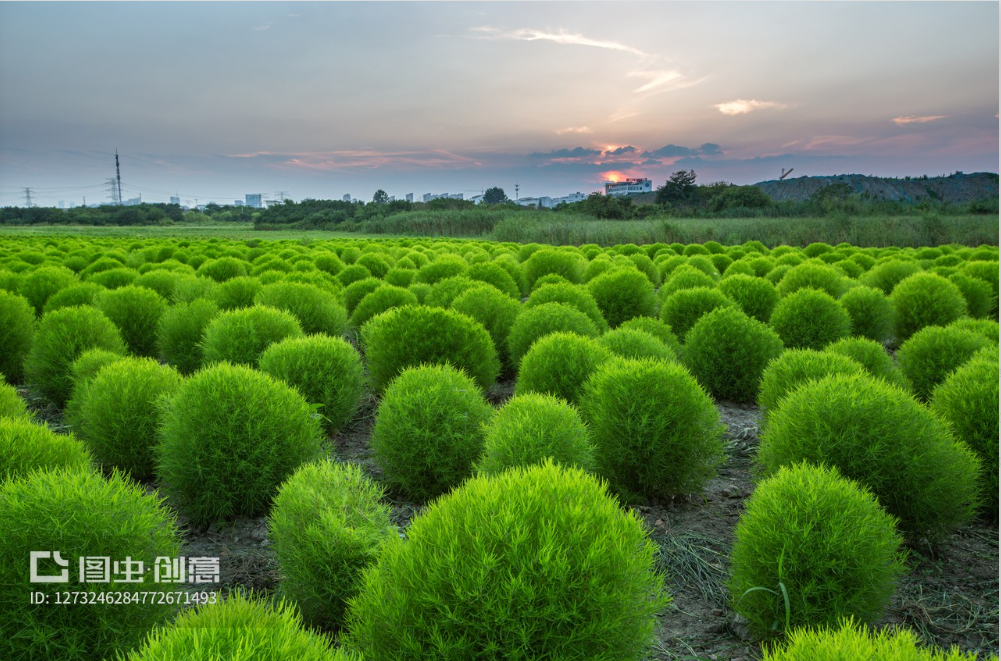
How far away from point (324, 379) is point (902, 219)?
30.0 meters

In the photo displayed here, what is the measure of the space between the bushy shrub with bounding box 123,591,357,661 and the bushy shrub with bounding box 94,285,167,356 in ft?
21.3

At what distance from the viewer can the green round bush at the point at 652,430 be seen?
12.7 ft

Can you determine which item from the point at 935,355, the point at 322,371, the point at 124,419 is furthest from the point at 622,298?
the point at 124,419

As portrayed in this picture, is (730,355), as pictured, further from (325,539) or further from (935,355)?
→ (325,539)

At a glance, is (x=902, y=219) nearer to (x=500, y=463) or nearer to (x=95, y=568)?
(x=500, y=463)

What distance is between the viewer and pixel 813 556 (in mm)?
2656

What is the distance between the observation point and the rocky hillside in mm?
50781

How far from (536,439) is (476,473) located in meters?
0.60

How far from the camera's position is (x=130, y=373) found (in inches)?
171

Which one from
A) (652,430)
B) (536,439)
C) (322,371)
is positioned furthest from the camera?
(322,371)

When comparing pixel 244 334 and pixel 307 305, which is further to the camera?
pixel 307 305

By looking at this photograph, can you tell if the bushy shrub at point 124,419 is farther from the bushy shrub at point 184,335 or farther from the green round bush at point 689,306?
the green round bush at point 689,306

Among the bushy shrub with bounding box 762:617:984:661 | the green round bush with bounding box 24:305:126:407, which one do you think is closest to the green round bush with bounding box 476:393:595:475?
the bushy shrub with bounding box 762:617:984:661

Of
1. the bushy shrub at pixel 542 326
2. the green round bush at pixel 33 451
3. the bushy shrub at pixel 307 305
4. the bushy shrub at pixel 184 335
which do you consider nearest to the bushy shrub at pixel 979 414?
the bushy shrub at pixel 542 326
